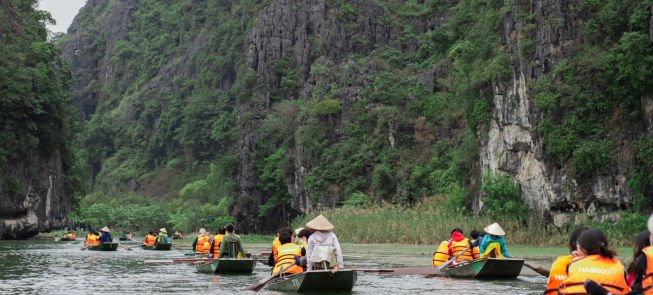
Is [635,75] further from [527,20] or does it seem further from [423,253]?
[423,253]

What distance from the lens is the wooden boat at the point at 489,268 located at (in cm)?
1416

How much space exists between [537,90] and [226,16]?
216 ft

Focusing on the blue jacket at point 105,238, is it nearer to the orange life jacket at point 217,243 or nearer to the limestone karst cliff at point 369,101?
the orange life jacket at point 217,243

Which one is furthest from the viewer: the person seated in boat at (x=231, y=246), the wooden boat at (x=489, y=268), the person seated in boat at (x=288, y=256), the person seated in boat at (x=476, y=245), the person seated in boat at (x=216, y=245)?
the person seated in boat at (x=216, y=245)

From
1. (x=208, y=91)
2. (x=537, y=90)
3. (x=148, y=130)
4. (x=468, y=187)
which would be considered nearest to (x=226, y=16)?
(x=208, y=91)

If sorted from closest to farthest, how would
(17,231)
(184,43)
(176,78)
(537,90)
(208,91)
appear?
1. (537,90)
2. (17,231)
3. (208,91)
4. (176,78)
5. (184,43)

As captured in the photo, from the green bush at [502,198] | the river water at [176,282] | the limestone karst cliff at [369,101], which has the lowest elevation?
the river water at [176,282]

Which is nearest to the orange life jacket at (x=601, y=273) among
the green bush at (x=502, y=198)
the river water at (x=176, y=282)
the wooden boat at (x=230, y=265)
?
the river water at (x=176, y=282)

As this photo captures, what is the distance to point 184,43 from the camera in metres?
99.2

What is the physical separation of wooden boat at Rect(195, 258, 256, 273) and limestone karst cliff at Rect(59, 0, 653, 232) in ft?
53.3

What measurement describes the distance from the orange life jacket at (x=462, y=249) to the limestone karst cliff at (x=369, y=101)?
13177mm

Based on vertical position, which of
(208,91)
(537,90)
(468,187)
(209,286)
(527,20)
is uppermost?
(208,91)

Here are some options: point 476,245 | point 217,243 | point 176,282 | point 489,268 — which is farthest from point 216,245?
point 489,268

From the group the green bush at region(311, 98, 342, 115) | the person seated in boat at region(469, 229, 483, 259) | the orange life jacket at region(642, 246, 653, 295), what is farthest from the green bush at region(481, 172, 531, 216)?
the orange life jacket at region(642, 246, 653, 295)
